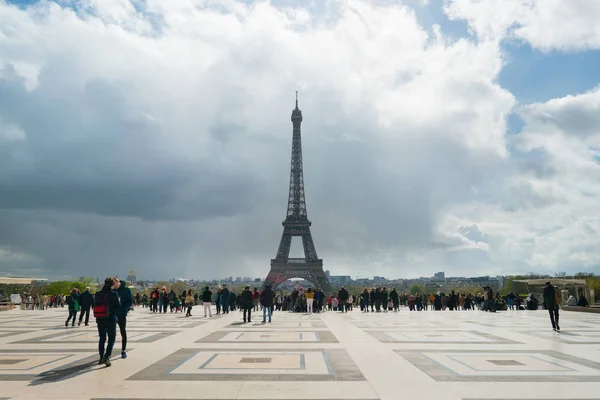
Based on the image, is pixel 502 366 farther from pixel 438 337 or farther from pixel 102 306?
pixel 102 306

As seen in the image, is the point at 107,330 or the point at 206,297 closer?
the point at 107,330

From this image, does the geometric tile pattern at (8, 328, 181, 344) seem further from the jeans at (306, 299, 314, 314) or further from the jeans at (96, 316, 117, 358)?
the jeans at (306, 299, 314, 314)

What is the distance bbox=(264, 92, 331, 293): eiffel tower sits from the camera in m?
93.1

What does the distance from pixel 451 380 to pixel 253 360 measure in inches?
161

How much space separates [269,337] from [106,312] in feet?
18.8

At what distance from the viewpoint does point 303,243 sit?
322ft

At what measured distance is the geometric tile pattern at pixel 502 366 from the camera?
27.9ft

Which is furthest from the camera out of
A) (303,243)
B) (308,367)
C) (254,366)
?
(303,243)

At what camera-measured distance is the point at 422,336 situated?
1500 cm

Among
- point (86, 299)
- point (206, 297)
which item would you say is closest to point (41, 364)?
point (86, 299)

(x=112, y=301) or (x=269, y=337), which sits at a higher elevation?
(x=112, y=301)

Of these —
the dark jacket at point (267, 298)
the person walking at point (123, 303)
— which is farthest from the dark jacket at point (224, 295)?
the person walking at point (123, 303)

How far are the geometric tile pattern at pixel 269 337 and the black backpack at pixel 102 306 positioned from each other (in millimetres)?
3954

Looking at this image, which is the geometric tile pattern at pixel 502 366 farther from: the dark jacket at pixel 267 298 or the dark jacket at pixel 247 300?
the dark jacket at pixel 247 300
